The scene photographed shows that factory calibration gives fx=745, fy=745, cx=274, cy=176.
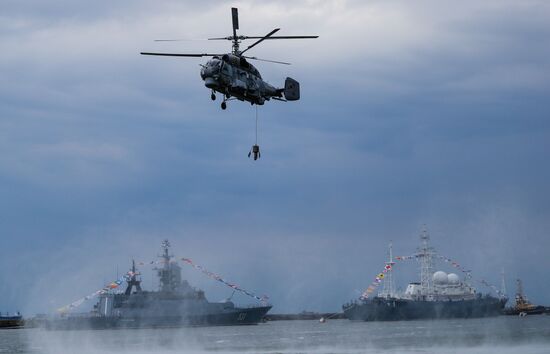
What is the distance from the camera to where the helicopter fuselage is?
1305 inches

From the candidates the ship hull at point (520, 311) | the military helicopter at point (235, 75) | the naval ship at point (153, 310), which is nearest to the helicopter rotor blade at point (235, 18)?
the military helicopter at point (235, 75)

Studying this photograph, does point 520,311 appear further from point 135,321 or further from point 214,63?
point 214,63

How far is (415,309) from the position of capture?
13075 centimetres

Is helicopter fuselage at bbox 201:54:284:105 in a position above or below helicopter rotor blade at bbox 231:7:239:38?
below

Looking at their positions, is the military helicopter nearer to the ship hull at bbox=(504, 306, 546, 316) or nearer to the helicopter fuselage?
the helicopter fuselage

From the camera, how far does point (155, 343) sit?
77.8m

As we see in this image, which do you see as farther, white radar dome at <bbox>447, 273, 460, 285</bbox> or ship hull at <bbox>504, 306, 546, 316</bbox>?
ship hull at <bbox>504, 306, 546, 316</bbox>

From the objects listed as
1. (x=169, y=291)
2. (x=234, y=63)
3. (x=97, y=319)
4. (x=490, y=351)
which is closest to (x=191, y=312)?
(x=169, y=291)

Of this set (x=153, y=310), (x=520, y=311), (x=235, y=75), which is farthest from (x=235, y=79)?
(x=520, y=311)

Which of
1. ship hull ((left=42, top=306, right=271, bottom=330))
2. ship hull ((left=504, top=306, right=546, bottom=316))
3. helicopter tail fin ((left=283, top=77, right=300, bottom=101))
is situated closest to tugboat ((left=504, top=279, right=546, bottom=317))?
ship hull ((left=504, top=306, right=546, bottom=316))

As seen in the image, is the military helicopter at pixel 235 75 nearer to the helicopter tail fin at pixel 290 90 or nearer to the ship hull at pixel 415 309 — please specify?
the helicopter tail fin at pixel 290 90

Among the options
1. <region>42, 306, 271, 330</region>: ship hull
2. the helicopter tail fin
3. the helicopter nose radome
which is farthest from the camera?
<region>42, 306, 271, 330</region>: ship hull

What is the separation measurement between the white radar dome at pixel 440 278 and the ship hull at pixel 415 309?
3.83 m

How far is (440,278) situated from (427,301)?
209 inches
